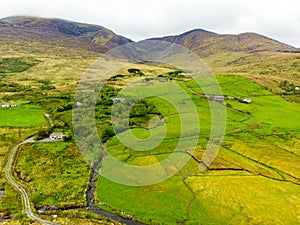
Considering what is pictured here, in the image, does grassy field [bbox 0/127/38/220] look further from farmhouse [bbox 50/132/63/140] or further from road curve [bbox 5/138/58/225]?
farmhouse [bbox 50/132/63/140]

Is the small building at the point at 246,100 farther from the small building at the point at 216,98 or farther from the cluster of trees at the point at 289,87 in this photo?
the cluster of trees at the point at 289,87

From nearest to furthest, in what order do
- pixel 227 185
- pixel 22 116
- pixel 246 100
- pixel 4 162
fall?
pixel 227 185
pixel 4 162
pixel 22 116
pixel 246 100

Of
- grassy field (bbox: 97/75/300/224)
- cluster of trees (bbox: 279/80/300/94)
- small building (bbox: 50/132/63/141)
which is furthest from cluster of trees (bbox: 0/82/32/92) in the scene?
cluster of trees (bbox: 279/80/300/94)

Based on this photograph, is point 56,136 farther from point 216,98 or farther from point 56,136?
point 216,98

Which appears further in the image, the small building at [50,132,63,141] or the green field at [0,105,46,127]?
the green field at [0,105,46,127]

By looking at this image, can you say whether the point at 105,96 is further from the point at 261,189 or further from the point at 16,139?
the point at 261,189

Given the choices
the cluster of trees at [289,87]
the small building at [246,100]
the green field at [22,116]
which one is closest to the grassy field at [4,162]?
the green field at [22,116]

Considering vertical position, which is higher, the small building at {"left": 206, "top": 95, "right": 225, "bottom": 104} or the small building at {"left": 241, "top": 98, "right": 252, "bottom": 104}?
the small building at {"left": 241, "top": 98, "right": 252, "bottom": 104}

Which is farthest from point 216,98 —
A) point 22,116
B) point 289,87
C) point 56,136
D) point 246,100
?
point 22,116
